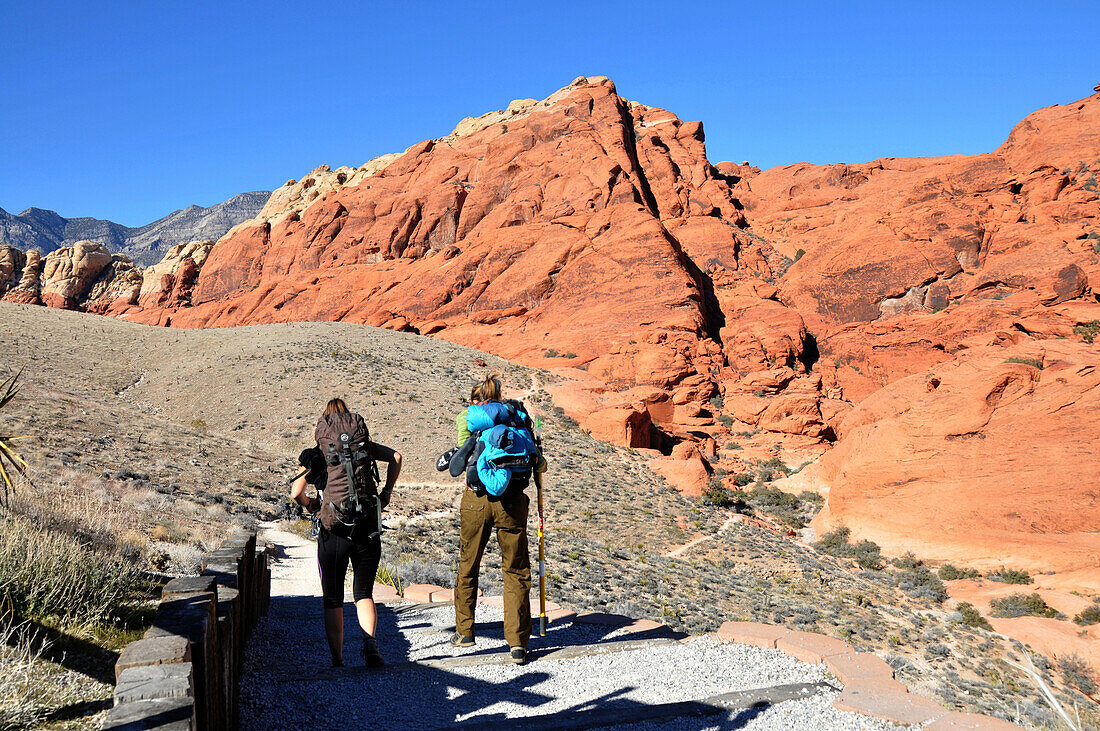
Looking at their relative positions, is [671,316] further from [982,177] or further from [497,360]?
[982,177]

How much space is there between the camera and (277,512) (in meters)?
16.7

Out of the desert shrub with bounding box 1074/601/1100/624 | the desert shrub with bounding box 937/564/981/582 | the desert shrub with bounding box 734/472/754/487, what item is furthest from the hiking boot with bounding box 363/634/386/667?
the desert shrub with bounding box 734/472/754/487

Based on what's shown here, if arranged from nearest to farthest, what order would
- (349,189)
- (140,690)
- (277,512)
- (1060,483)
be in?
1. (140,690)
2. (277,512)
3. (1060,483)
4. (349,189)

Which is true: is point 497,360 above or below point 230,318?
below

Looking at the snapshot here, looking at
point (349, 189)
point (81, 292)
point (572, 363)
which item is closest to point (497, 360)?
point (572, 363)

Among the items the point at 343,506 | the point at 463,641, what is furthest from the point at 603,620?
the point at 343,506

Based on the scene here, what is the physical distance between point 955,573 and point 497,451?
20.6 m

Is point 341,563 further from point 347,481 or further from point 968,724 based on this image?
point 968,724

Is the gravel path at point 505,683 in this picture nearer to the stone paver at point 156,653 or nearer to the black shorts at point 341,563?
the black shorts at point 341,563

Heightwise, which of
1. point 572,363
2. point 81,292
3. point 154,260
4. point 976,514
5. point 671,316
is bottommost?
point 976,514

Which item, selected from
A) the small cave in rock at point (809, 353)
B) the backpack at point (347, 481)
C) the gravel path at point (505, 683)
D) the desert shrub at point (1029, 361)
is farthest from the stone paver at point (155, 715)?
the small cave in rock at point (809, 353)

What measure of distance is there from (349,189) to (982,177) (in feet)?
203

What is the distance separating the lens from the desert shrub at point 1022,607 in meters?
17.3

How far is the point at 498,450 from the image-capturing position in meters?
5.40
